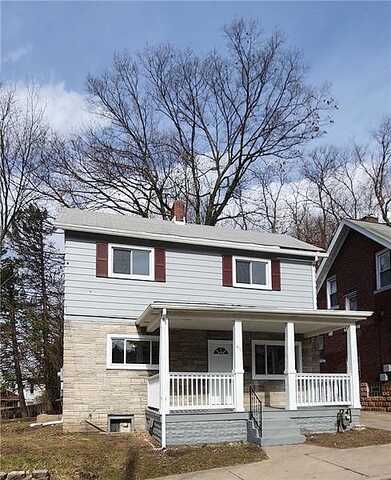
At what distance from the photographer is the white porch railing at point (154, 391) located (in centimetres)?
1476

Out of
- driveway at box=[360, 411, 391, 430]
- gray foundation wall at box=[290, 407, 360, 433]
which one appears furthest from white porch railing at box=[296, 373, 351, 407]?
driveway at box=[360, 411, 391, 430]

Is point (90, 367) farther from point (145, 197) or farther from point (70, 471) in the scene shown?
point (145, 197)

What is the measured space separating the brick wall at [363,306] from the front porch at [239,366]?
4859mm

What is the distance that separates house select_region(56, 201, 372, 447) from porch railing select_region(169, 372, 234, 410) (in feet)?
0.12

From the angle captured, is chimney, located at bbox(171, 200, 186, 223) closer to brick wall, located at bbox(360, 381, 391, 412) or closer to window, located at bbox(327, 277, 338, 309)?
window, located at bbox(327, 277, 338, 309)

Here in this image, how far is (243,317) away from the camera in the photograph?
50.0 ft

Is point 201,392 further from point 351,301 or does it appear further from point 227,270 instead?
point 351,301

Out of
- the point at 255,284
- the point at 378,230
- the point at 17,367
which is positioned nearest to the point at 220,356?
the point at 255,284

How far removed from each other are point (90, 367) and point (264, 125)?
20716 mm

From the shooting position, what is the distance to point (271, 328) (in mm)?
17516

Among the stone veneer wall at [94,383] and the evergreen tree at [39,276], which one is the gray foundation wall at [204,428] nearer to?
the stone veneer wall at [94,383]

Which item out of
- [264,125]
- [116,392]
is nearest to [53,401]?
[116,392]

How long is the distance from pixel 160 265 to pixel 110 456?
6.53 meters

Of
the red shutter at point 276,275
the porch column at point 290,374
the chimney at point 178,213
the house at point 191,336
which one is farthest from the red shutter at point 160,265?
the porch column at point 290,374
